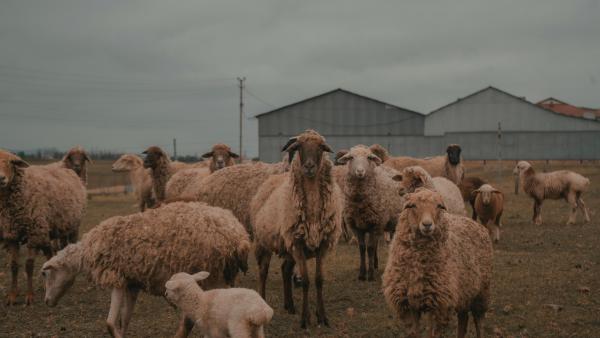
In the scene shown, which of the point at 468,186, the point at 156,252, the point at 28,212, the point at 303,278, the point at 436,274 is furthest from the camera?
the point at 468,186

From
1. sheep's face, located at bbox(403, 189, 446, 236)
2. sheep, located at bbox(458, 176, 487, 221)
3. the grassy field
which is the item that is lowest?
the grassy field

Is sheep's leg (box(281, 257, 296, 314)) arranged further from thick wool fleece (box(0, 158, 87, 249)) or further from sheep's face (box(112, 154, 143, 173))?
sheep's face (box(112, 154, 143, 173))

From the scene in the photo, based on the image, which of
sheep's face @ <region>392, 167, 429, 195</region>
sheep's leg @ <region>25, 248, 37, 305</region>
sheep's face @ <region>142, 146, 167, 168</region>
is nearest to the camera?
sheep's leg @ <region>25, 248, 37, 305</region>

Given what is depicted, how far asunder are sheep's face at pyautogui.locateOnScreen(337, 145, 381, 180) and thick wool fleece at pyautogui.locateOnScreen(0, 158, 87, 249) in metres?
5.32

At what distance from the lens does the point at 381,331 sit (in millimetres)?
7395

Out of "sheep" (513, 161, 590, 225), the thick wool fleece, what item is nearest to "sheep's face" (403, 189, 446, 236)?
the thick wool fleece

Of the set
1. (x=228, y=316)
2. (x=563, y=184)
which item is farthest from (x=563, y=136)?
(x=228, y=316)

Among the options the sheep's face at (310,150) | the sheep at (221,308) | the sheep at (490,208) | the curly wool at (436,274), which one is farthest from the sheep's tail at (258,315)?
the sheep at (490,208)

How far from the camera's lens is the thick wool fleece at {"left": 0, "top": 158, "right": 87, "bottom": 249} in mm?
9180

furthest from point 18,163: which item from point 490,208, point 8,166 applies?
point 490,208

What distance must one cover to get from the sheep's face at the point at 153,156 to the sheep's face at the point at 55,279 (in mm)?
8039

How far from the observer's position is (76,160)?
15.2 m

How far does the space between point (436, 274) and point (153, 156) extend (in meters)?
10.9

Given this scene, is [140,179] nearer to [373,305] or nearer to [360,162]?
[360,162]
